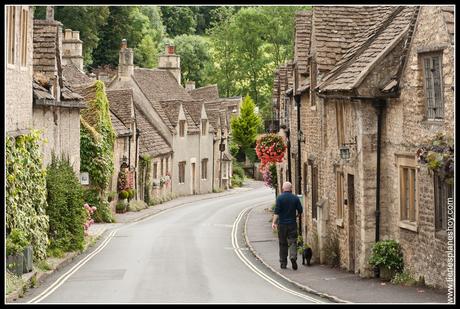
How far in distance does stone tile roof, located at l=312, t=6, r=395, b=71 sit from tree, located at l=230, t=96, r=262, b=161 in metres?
55.5

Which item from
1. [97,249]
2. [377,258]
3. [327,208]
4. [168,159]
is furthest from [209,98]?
[377,258]

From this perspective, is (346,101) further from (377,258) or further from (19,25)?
(19,25)

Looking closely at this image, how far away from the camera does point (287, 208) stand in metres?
22.9

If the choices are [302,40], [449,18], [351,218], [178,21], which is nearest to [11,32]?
[351,218]

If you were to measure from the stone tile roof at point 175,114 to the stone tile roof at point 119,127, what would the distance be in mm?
13238

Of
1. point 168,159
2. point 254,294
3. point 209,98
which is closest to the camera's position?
point 254,294

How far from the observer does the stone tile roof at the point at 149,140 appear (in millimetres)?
58844

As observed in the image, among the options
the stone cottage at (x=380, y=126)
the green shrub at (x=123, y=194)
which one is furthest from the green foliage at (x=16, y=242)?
the green shrub at (x=123, y=194)

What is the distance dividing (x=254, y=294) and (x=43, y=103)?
1099 centimetres

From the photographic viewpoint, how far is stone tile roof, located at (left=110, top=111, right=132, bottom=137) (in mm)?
50609

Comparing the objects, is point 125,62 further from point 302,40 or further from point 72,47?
point 302,40

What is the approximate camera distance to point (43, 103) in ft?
88.4

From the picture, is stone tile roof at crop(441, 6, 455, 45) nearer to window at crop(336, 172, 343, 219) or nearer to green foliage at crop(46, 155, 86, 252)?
window at crop(336, 172, 343, 219)

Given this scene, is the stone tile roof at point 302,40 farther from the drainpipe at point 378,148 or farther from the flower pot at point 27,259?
the flower pot at point 27,259
